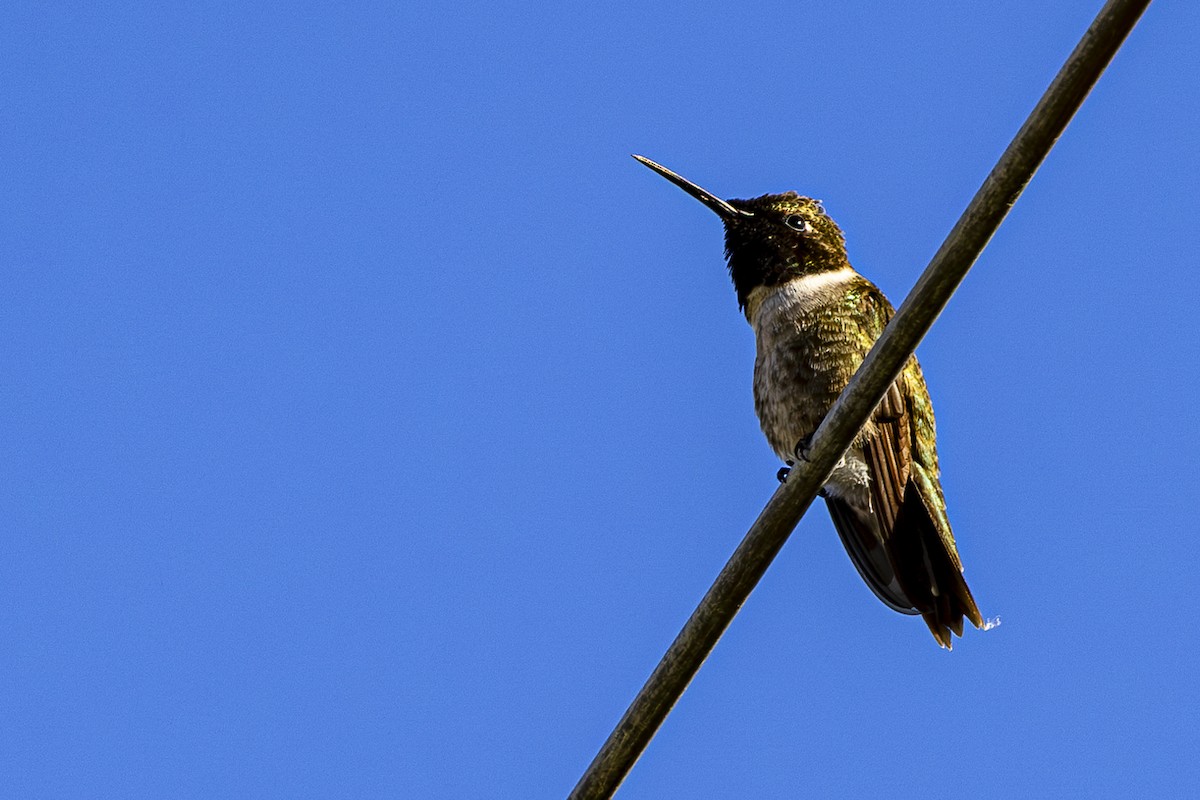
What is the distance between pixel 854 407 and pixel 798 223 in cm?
434

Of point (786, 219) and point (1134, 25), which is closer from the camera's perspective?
point (1134, 25)

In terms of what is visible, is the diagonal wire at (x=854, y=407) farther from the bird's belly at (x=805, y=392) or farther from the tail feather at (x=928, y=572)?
the bird's belly at (x=805, y=392)

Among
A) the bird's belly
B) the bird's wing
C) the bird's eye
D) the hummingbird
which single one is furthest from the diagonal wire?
the bird's eye

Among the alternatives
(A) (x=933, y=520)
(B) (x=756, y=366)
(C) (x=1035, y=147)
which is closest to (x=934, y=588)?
(A) (x=933, y=520)

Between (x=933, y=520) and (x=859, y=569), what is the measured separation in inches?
19.8

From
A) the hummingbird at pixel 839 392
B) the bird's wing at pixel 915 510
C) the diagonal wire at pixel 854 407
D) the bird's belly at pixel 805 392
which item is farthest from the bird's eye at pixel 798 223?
the diagonal wire at pixel 854 407

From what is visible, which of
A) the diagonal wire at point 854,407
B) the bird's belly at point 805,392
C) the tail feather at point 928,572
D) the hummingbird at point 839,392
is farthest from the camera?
the bird's belly at point 805,392

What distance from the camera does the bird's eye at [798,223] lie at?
301 inches

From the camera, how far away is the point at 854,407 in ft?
11.4

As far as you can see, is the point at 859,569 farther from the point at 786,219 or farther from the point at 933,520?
the point at 786,219

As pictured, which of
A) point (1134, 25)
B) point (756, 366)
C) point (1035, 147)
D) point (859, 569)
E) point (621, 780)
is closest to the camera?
point (1134, 25)

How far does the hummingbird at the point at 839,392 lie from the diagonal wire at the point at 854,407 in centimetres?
230

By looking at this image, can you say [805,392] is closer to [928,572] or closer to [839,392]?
[839,392]

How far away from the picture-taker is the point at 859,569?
6.53 m
